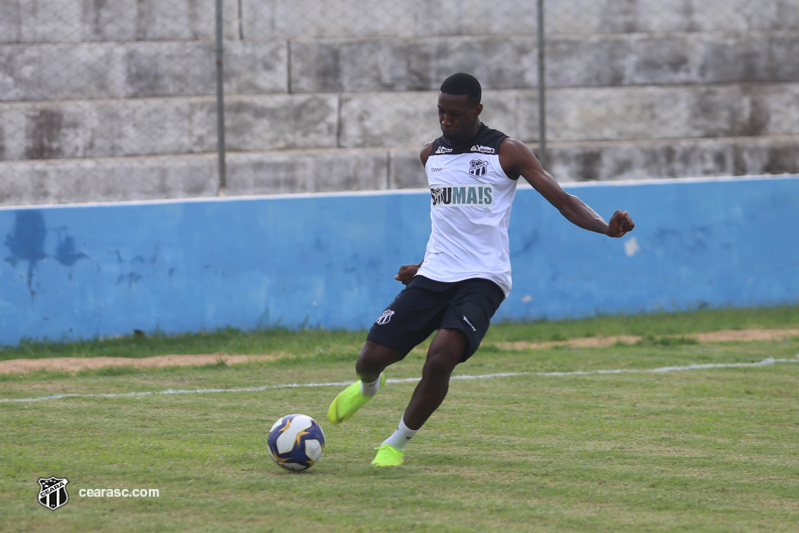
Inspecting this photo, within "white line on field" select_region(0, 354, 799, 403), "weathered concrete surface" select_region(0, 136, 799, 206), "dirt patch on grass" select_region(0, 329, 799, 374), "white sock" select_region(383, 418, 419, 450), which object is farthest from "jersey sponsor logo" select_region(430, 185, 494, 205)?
"weathered concrete surface" select_region(0, 136, 799, 206)

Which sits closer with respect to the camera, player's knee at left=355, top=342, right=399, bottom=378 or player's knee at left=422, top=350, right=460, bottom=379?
player's knee at left=422, top=350, right=460, bottom=379

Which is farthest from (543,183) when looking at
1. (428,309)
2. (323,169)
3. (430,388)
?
(323,169)

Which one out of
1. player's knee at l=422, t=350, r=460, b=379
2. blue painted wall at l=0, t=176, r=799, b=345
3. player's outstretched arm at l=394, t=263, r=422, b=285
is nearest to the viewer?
player's knee at l=422, t=350, r=460, b=379

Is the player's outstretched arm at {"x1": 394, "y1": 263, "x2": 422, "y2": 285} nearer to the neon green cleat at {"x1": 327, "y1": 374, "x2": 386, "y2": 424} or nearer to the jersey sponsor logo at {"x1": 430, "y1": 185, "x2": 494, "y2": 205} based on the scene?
the jersey sponsor logo at {"x1": 430, "y1": 185, "x2": 494, "y2": 205}

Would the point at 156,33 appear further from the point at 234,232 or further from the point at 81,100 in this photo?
the point at 234,232

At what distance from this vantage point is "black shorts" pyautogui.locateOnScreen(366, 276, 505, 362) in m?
5.16

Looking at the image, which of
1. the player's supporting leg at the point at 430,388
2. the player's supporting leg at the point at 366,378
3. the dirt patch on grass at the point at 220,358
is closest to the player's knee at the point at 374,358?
the player's supporting leg at the point at 366,378

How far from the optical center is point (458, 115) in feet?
17.4

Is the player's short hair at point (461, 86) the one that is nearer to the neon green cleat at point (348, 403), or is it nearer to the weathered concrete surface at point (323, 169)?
the neon green cleat at point (348, 403)

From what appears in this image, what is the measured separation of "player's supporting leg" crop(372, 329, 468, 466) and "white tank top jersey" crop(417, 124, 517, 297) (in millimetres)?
410

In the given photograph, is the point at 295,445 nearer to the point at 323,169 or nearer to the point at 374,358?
the point at 374,358

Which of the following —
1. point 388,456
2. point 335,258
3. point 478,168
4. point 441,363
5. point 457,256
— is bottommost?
point 388,456

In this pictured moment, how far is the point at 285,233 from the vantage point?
10688mm

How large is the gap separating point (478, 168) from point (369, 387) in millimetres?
1374
